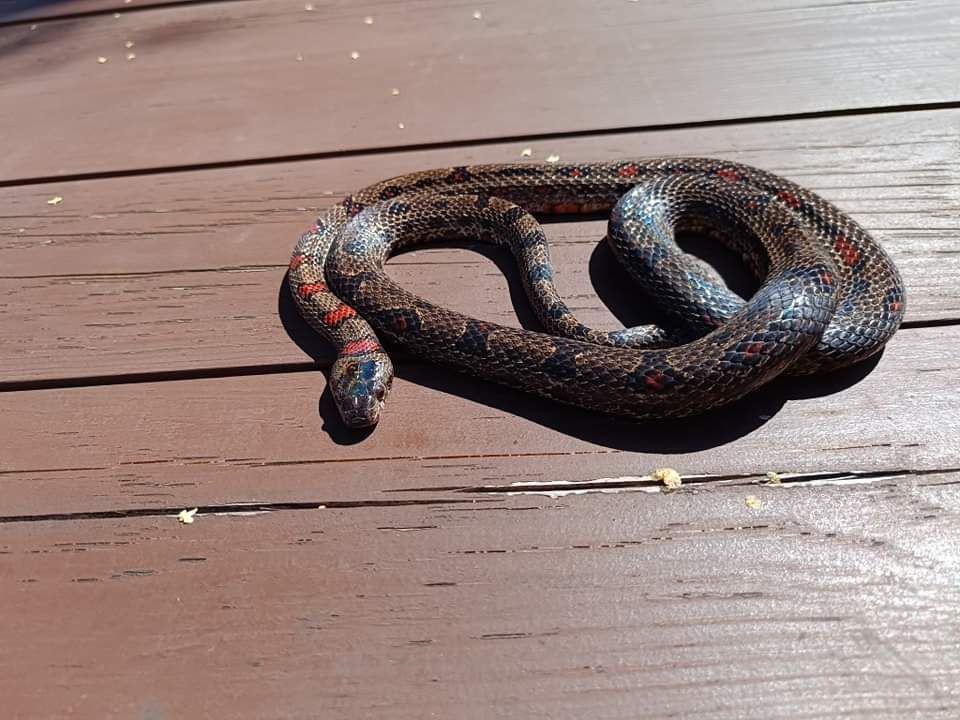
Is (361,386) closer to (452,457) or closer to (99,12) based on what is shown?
(452,457)

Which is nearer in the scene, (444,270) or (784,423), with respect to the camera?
(784,423)

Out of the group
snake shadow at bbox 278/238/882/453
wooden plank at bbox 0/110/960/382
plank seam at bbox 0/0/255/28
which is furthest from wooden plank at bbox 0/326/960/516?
plank seam at bbox 0/0/255/28

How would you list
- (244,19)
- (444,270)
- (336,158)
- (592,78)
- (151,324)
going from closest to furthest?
1. (151,324)
2. (444,270)
3. (336,158)
4. (592,78)
5. (244,19)

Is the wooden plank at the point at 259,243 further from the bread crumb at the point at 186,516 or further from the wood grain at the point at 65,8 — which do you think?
the wood grain at the point at 65,8

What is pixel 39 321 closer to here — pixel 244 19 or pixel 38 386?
pixel 38 386

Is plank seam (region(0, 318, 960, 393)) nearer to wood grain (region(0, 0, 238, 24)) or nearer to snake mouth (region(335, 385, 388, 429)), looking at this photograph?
snake mouth (region(335, 385, 388, 429))

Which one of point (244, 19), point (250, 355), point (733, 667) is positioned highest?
point (244, 19)

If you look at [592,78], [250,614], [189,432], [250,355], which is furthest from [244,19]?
[250,614]
